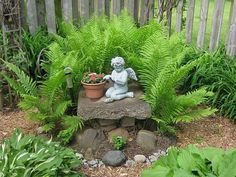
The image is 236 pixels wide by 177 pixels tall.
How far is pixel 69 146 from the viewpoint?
12.1 ft

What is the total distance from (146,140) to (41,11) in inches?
102

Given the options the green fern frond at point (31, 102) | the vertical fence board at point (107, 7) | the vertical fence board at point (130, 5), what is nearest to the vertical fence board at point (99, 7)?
the vertical fence board at point (107, 7)

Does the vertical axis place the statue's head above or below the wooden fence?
below

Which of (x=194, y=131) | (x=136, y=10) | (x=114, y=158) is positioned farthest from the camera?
(x=136, y=10)

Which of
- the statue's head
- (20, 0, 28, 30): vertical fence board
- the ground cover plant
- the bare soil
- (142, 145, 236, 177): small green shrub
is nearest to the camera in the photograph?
(142, 145, 236, 177): small green shrub

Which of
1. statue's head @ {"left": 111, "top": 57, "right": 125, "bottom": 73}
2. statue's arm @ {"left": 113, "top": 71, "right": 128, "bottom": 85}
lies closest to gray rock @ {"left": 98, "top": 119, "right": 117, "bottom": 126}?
statue's arm @ {"left": 113, "top": 71, "right": 128, "bottom": 85}

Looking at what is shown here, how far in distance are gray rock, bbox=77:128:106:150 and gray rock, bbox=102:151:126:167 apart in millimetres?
199

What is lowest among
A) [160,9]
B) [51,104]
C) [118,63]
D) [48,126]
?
[48,126]

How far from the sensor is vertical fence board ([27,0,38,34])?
496 cm

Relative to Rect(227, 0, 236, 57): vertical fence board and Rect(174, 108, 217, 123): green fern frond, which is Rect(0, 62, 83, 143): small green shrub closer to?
Rect(174, 108, 217, 123): green fern frond

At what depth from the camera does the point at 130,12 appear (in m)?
5.54

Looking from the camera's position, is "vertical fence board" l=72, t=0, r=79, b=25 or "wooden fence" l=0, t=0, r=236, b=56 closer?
"wooden fence" l=0, t=0, r=236, b=56

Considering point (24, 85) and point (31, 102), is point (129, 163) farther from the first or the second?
A: point (24, 85)

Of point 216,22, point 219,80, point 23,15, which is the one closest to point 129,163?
point 219,80
